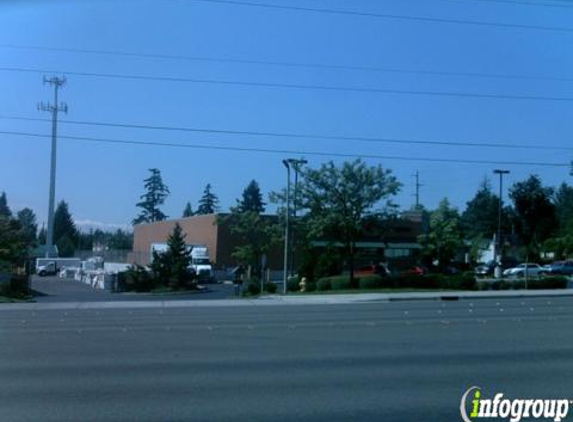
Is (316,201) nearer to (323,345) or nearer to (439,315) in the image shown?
(439,315)

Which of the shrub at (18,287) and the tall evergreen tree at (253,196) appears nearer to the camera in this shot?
the shrub at (18,287)

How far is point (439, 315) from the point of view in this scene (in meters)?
22.0

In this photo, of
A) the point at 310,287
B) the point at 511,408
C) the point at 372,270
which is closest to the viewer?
the point at 511,408

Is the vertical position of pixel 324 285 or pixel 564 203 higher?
pixel 564 203

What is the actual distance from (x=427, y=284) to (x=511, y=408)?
3259cm

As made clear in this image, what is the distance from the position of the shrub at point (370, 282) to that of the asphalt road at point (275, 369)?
2188cm

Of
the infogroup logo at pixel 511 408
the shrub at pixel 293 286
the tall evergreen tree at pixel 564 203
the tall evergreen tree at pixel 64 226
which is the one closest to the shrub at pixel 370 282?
the shrub at pixel 293 286

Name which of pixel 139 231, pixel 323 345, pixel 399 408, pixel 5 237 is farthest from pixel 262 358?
pixel 139 231

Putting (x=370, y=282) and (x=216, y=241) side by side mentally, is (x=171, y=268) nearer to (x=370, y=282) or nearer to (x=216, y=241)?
(x=370, y=282)

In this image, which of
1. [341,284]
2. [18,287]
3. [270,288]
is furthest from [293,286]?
[18,287]

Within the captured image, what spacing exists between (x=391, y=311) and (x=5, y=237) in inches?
1132

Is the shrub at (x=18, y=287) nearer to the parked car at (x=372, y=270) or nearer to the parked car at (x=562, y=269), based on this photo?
the parked car at (x=372, y=270)

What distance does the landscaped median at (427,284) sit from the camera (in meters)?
40.0

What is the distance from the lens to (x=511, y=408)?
9008 mm
